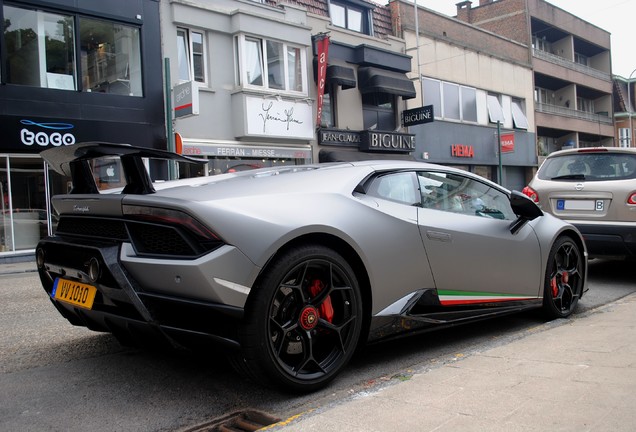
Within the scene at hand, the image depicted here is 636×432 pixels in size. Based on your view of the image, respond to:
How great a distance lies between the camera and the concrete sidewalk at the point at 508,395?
255 cm

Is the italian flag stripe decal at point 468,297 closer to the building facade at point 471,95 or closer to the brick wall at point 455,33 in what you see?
the building facade at point 471,95

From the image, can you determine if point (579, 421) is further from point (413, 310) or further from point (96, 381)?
point (96, 381)

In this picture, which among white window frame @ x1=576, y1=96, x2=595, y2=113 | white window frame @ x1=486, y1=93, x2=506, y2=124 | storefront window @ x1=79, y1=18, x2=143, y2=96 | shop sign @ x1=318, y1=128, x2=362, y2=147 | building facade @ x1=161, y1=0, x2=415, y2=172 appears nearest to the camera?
storefront window @ x1=79, y1=18, x2=143, y2=96

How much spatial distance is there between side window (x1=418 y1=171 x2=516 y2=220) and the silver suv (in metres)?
2.64

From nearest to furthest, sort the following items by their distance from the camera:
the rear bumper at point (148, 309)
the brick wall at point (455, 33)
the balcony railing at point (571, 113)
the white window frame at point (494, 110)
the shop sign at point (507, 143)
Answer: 1. the rear bumper at point (148, 309)
2. the brick wall at point (455, 33)
3. the shop sign at point (507, 143)
4. the white window frame at point (494, 110)
5. the balcony railing at point (571, 113)

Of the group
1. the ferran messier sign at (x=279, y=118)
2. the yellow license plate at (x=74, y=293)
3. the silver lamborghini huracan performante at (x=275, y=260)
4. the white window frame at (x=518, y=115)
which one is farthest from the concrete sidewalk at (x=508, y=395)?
the white window frame at (x=518, y=115)

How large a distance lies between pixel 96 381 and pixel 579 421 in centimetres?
276

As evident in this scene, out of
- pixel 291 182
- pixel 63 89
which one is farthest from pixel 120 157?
pixel 63 89

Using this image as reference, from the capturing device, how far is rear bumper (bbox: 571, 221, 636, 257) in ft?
21.0

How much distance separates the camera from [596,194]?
670 centimetres

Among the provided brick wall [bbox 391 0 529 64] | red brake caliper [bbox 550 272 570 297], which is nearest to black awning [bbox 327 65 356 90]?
brick wall [bbox 391 0 529 64]

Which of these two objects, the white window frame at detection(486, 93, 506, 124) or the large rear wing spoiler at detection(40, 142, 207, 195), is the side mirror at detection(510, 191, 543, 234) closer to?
the large rear wing spoiler at detection(40, 142, 207, 195)

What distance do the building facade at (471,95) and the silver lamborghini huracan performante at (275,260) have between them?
1710 centimetres

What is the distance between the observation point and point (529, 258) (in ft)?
14.8
